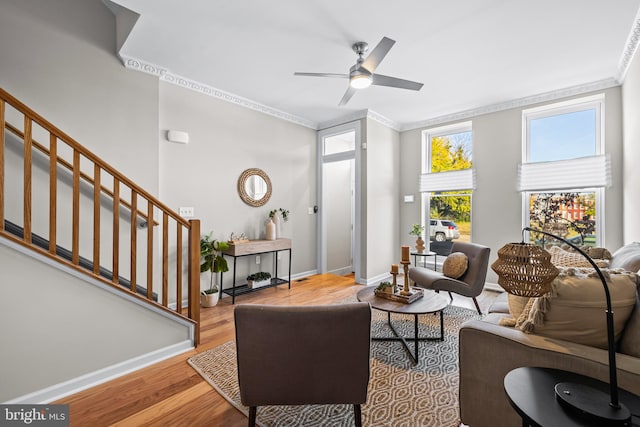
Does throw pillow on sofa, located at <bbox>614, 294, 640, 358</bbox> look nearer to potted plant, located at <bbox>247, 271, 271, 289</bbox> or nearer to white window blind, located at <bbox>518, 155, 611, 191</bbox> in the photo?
white window blind, located at <bbox>518, 155, 611, 191</bbox>

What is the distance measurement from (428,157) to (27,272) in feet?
17.0

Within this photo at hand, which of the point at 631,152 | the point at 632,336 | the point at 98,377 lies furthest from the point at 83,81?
the point at 631,152

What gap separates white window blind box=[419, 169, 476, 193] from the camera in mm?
4426

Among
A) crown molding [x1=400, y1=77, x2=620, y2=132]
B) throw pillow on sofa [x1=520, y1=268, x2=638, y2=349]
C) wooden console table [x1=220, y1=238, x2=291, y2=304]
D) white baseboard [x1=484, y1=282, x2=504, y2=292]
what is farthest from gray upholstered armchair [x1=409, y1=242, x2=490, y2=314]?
crown molding [x1=400, y1=77, x2=620, y2=132]

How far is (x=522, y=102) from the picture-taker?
3.89 meters

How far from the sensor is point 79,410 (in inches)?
67.4

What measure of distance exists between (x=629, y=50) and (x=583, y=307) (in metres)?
3.00

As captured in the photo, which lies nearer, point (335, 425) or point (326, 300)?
point (335, 425)

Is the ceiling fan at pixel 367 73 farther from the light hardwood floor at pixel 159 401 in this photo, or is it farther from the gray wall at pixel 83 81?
the light hardwood floor at pixel 159 401

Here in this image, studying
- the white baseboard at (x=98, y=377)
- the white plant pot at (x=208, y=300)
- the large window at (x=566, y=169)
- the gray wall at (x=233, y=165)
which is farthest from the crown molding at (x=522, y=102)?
the white baseboard at (x=98, y=377)

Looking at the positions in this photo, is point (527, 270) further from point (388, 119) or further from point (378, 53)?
point (388, 119)

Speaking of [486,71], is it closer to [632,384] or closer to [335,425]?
[632,384]

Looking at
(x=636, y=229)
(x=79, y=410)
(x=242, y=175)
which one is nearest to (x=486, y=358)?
(x=79, y=410)

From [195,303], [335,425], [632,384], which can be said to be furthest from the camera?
[195,303]
